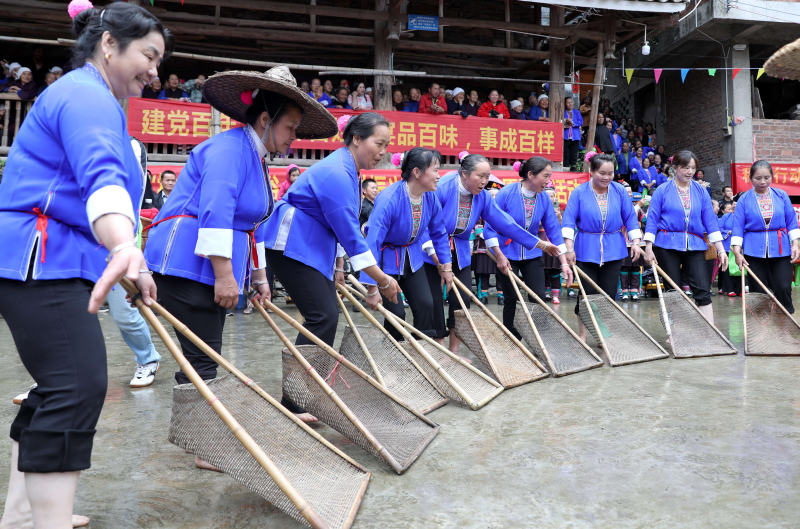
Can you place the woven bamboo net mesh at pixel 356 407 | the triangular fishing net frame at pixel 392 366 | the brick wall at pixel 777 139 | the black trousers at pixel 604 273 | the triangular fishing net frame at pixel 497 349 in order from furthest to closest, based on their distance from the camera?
the brick wall at pixel 777 139
the black trousers at pixel 604 273
the triangular fishing net frame at pixel 497 349
the triangular fishing net frame at pixel 392 366
the woven bamboo net mesh at pixel 356 407

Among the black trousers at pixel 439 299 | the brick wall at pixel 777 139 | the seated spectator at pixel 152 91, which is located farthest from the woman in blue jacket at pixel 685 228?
the brick wall at pixel 777 139

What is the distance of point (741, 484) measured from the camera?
2.26 metres

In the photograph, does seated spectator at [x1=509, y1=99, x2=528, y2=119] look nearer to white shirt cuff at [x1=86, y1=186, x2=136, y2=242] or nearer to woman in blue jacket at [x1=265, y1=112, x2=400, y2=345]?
woman in blue jacket at [x1=265, y1=112, x2=400, y2=345]

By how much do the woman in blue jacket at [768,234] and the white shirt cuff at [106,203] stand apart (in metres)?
5.19

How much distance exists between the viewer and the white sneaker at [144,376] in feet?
12.5

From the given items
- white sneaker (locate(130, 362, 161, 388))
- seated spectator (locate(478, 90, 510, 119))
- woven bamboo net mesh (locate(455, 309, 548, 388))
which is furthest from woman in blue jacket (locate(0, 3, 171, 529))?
seated spectator (locate(478, 90, 510, 119))

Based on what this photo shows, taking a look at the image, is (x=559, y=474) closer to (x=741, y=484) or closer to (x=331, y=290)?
(x=741, y=484)

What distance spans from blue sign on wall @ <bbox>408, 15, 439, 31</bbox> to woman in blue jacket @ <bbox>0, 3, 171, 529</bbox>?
10659 millimetres

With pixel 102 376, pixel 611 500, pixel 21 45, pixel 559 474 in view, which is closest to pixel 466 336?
pixel 559 474

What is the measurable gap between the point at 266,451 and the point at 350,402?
0.77m

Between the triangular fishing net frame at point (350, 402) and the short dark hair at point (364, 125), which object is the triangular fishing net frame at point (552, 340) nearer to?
the triangular fishing net frame at point (350, 402)

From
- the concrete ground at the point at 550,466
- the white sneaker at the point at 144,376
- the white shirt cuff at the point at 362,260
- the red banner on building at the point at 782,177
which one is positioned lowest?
the concrete ground at the point at 550,466

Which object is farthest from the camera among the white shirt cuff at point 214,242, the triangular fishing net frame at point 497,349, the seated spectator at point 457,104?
the seated spectator at point 457,104

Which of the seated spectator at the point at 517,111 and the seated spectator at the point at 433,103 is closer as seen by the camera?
the seated spectator at the point at 433,103
